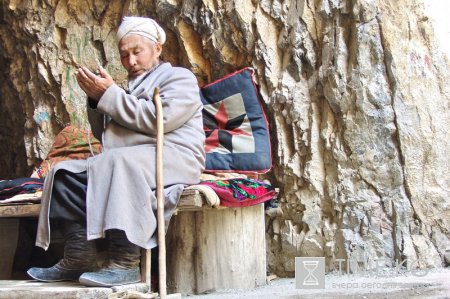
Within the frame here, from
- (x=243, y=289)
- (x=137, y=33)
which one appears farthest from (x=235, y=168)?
(x=137, y=33)

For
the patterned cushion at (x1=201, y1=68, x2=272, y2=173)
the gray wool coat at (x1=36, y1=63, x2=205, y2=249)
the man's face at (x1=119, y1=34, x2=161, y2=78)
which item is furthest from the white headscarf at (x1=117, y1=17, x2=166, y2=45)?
the patterned cushion at (x1=201, y1=68, x2=272, y2=173)

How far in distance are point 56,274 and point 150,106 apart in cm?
87

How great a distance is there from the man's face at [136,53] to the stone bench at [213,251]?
0.77 metres

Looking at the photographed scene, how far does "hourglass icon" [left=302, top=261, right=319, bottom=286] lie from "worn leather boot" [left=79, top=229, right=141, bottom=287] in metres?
0.93

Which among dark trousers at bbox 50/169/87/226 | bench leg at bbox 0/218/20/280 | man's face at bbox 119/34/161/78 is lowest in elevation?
bench leg at bbox 0/218/20/280

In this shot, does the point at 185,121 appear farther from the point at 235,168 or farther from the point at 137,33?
the point at 235,168

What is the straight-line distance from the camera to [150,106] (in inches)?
116

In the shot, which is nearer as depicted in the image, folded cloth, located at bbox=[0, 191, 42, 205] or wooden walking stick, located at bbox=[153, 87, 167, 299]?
wooden walking stick, located at bbox=[153, 87, 167, 299]

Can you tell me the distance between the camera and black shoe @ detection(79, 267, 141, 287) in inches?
101

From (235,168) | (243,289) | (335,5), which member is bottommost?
(243,289)

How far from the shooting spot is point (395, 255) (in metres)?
3.56

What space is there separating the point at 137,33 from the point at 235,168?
1.03 meters

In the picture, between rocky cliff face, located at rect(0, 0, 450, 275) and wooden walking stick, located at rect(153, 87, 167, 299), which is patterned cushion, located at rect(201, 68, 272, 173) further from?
wooden walking stick, located at rect(153, 87, 167, 299)
